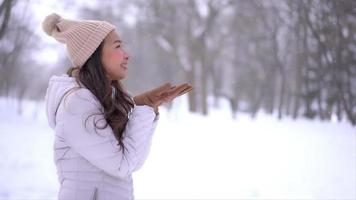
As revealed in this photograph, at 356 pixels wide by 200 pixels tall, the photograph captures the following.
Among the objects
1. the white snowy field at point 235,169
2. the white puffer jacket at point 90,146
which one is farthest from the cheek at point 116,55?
the white snowy field at point 235,169

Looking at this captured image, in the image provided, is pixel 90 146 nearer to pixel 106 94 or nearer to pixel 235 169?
pixel 106 94

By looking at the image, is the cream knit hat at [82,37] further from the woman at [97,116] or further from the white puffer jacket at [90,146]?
the white puffer jacket at [90,146]

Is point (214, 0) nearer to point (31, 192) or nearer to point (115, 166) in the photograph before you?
point (31, 192)

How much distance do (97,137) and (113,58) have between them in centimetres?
43

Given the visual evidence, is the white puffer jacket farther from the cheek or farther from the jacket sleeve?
the cheek

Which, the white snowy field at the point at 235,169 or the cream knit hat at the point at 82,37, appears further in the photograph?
the white snowy field at the point at 235,169

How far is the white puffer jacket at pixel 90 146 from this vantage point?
1992 millimetres

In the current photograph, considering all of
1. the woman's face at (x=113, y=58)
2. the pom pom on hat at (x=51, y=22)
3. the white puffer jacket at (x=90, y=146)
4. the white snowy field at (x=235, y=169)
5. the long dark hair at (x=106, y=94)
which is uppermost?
the pom pom on hat at (x=51, y=22)

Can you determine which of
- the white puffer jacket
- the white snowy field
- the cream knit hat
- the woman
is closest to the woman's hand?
the woman

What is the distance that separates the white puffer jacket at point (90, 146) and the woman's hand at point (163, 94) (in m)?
0.11

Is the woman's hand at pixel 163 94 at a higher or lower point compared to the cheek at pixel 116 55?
lower

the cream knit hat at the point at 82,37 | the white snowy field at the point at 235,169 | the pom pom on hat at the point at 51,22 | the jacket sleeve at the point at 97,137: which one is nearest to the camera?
the jacket sleeve at the point at 97,137

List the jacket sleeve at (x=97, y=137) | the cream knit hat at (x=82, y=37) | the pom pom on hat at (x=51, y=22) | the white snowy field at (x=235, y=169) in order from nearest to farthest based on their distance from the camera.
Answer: the jacket sleeve at (x=97, y=137) < the cream knit hat at (x=82, y=37) < the pom pom on hat at (x=51, y=22) < the white snowy field at (x=235, y=169)

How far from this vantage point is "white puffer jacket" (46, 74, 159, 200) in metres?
1.99
